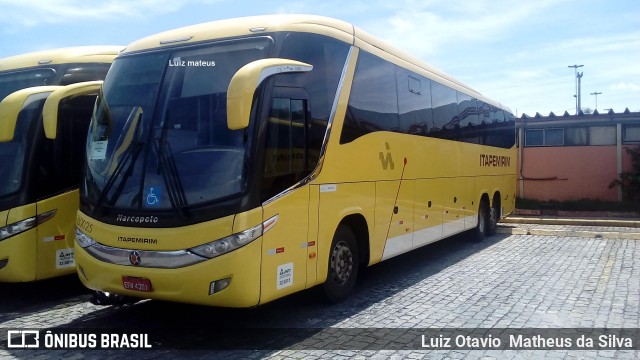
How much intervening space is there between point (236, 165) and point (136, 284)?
155 cm

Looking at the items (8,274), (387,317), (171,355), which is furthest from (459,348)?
(8,274)

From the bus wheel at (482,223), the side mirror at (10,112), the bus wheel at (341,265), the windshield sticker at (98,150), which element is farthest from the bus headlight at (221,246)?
the bus wheel at (482,223)

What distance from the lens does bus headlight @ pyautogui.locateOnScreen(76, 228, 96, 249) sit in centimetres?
584

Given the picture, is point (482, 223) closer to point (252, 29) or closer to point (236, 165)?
point (252, 29)

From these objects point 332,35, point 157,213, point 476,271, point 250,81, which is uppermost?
point 332,35

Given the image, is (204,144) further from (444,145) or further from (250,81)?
(444,145)

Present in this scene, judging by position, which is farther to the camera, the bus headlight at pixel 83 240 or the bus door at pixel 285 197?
the bus headlight at pixel 83 240

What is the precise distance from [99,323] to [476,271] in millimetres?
6003

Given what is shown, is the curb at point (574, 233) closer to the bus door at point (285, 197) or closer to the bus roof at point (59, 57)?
the bus door at point (285, 197)

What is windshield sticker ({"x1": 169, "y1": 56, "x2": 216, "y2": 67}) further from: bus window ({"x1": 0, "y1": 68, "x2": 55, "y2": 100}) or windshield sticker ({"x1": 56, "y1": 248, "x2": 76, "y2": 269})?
windshield sticker ({"x1": 56, "y1": 248, "x2": 76, "y2": 269})

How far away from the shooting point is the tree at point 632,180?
21.8m

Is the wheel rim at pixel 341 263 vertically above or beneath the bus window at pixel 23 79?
beneath

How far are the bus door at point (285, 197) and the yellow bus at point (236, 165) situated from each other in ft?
0.06

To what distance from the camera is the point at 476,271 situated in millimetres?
9352
